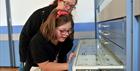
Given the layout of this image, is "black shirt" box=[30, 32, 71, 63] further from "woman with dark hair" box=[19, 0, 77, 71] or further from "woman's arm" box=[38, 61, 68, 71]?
"woman with dark hair" box=[19, 0, 77, 71]

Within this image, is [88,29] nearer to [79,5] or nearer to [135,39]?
[79,5]

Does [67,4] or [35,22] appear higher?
[67,4]

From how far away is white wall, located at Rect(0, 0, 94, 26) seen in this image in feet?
14.1

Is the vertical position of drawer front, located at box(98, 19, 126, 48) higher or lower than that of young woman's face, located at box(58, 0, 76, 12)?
lower

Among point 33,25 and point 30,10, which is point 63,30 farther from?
point 30,10

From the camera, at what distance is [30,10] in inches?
175

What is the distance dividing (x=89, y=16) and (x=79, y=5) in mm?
255

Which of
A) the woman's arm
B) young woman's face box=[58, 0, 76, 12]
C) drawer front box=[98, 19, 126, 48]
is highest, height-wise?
young woman's face box=[58, 0, 76, 12]

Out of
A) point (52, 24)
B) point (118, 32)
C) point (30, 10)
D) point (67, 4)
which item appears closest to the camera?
point (118, 32)

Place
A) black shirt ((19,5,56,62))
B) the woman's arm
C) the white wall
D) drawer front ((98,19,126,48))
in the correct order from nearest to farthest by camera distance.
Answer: drawer front ((98,19,126,48)) < the woman's arm < black shirt ((19,5,56,62)) < the white wall

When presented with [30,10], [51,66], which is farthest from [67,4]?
[30,10]

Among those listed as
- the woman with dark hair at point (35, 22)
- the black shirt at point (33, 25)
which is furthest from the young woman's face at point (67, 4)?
the black shirt at point (33, 25)

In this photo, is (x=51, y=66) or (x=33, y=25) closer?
(x=51, y=66)

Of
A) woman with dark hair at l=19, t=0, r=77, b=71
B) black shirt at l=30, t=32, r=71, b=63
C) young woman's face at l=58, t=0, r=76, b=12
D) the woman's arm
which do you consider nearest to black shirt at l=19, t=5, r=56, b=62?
woman with dark hair at l=19, t=0, r=77, b=71
